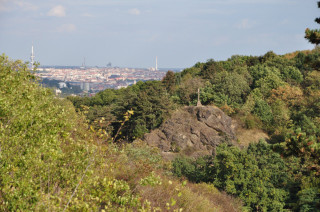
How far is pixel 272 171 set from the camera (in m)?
18.5

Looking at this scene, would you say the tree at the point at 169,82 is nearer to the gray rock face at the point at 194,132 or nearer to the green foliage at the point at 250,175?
the gray rock face at the point at 194,132

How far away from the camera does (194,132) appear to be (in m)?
29.0

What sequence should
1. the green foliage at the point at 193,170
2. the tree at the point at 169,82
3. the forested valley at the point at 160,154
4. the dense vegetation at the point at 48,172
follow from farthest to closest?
the tree at the point at 169,82 → the green foliage at the point at 193,170 → the forested valley at the point at 160,154 → the dense vegetation at the point at 48,172

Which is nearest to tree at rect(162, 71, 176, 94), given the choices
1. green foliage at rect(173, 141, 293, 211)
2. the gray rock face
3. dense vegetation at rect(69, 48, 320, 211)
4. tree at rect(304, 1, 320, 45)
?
dense vegetation at rect(69, 48, 320, 211)

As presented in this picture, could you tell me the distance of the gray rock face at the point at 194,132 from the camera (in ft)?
91.4

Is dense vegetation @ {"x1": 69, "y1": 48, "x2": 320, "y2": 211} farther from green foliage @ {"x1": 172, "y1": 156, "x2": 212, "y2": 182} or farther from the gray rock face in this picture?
the gray rock face

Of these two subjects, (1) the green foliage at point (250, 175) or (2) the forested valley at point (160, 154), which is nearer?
(2) the forested valley at point (160, 154)

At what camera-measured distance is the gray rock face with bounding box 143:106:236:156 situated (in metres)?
27.8

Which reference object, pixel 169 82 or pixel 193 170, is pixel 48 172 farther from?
pixel 169 82

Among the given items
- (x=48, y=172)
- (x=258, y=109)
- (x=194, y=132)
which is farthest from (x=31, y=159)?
(x=258, y=109)

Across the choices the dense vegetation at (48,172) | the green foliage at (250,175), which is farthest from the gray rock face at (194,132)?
the dense vegetation at (48,172)

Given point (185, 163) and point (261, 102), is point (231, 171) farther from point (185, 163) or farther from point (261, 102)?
point (261, 102)

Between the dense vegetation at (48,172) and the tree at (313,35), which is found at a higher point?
the tree at (313,35)

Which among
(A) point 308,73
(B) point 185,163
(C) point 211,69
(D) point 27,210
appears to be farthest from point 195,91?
(D) point 27,210
